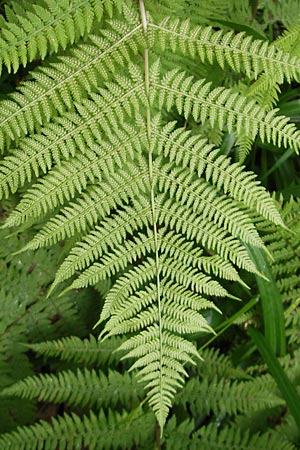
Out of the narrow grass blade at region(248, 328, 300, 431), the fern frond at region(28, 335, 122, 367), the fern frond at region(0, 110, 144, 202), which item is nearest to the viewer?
the fern frond at region(0, 110, 144, 202)

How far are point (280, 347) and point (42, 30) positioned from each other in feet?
5.80

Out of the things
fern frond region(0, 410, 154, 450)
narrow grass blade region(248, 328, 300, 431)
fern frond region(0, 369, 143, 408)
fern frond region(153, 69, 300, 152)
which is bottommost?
fern frond region(0, 410, 154, 450)

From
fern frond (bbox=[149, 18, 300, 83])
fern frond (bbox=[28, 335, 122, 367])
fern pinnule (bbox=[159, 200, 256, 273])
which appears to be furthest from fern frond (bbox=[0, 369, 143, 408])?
fern frond (bbox=[149, 18, 300, 83])

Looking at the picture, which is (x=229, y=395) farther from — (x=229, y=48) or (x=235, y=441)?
(x=229, y=48)

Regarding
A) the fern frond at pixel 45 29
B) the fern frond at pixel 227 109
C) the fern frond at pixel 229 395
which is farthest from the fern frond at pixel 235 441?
the fern frond at pixel 45 29

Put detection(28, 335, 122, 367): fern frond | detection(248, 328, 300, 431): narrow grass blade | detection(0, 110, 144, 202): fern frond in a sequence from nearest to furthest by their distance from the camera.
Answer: detection(0, 110, 144, 202): fern frond, detection(248, 328, 300, 431): narrow grass blade, detection(28, 335, 122, 367): fern frond

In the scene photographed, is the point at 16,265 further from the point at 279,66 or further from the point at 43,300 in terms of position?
the point at 279,66

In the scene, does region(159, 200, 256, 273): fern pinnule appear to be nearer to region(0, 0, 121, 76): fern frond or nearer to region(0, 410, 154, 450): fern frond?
region(0, 0, 121, 76): fern frond

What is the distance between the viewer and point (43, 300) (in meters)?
2.54

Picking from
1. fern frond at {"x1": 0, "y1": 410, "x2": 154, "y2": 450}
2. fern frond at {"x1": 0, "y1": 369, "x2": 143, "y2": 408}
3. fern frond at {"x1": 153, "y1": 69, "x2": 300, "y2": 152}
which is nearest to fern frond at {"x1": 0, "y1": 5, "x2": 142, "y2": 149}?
fern frond at {"x1": 153, "y1": 69, "x2": 300, "y2": 152}

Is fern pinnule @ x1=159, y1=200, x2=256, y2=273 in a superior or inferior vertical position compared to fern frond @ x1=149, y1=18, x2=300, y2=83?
inferior

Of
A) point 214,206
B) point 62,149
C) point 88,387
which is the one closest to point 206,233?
point 214,206

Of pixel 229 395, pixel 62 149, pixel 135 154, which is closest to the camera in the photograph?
pixel 62 149

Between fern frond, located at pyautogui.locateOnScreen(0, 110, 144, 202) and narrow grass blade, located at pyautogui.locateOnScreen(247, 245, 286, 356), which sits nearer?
fern frond, located at pyautogui.locateOnScreen(0, 110, 144, 202)
